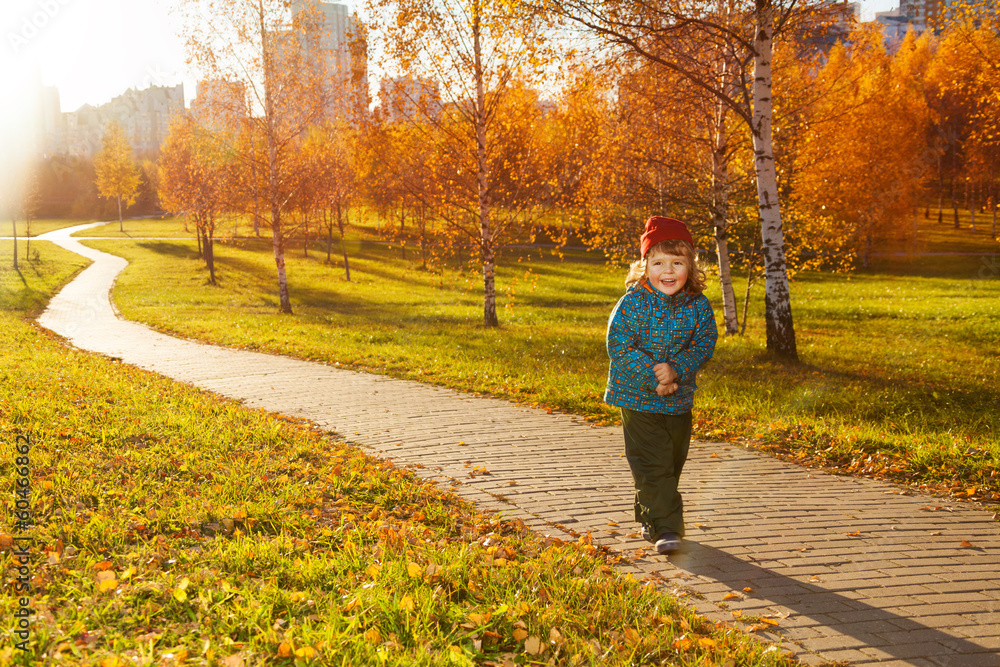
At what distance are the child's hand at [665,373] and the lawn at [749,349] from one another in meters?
2.89

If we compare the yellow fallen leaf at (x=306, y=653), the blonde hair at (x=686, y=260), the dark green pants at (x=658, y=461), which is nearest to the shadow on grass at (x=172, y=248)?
the blonde hair at (x=686, y=260)

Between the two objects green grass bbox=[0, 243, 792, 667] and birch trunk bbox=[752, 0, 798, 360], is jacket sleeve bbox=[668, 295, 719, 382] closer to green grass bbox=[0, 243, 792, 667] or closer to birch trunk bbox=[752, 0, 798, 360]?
green grass bbox=[0, 243, 792, 667]

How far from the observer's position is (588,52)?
10.7 metres

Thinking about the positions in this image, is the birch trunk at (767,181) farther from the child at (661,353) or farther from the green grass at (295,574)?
the green grass at (295,574)

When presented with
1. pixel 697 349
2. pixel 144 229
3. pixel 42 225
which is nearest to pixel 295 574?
Answer: pixel 697 349

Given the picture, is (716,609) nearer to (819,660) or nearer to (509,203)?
(819,660)

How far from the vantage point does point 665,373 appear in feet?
12.5

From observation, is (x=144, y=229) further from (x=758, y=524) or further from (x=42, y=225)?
(x=758, y=524)

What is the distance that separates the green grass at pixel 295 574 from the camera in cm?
291

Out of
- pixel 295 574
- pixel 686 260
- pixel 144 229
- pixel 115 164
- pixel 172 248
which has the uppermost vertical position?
pixel 115 164

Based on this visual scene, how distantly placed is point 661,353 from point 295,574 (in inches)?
94.6

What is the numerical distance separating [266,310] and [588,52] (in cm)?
1537

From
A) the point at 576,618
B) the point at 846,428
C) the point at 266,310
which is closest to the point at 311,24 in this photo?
the point at 266,310

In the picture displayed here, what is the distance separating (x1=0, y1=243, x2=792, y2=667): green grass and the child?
1.71ft
